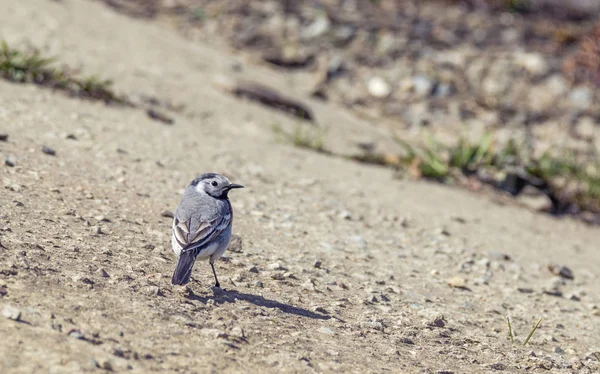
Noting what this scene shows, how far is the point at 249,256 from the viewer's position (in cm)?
532

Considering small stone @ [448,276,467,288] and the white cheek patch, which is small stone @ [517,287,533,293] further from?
the white cheek patch

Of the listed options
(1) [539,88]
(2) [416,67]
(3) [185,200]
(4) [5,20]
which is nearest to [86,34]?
(4) [5,20]

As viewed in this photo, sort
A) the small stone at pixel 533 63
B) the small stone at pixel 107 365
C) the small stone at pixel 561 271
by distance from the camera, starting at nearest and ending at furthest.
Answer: the small stone at pixel 107 365 < the small stone at pixel 561 271 < the small stone at pixel 533 63

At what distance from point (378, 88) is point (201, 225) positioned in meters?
7.30

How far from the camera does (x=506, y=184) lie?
8805mm

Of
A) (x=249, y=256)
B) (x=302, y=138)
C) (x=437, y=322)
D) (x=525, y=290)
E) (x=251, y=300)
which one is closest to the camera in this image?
(x=251, y=300)

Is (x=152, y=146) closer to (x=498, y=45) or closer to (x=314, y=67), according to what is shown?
(x=314, y=67)

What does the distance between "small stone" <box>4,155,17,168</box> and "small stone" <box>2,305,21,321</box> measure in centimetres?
221

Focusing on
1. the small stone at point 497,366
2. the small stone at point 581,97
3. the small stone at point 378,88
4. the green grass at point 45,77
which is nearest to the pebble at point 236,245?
the small stone at point 497,366

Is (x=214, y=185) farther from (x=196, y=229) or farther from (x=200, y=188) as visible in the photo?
(x=196, y=229)

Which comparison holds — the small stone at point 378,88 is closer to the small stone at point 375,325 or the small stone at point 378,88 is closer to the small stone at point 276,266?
the small stone at point 276,266

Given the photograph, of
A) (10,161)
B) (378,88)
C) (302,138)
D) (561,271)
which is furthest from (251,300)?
(378,88)

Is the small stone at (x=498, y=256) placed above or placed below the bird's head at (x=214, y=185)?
below

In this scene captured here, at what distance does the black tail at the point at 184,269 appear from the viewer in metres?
4.09
